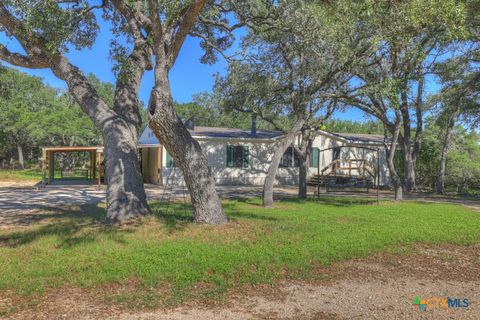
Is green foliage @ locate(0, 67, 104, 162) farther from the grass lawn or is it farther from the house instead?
the grass lawn

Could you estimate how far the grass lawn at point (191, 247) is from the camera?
15.2ft

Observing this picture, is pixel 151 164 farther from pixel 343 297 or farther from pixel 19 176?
pixel 343 297

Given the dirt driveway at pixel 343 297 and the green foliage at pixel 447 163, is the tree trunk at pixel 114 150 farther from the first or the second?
the green foliage at pixel 447 163

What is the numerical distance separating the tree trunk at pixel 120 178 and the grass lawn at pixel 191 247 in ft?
1.39

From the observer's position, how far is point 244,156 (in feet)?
68.6

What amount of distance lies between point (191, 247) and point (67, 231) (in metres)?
2.90

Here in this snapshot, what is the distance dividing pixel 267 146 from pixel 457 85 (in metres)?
9.62

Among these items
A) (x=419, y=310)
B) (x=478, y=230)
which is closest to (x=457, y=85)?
(x=478, y=230)

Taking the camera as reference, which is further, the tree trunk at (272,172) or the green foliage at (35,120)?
the green foliage at (35,120)

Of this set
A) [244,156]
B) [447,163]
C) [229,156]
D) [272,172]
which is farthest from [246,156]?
[447,163]

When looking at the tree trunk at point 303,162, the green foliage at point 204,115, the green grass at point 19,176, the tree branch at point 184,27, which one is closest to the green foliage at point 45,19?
the tree branch at point 184,27

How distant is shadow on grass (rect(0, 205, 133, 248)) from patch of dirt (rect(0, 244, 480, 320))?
8.50 ft

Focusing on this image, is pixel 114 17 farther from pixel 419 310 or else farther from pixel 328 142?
pixel 328 142

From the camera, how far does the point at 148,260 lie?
5473 millimetres
